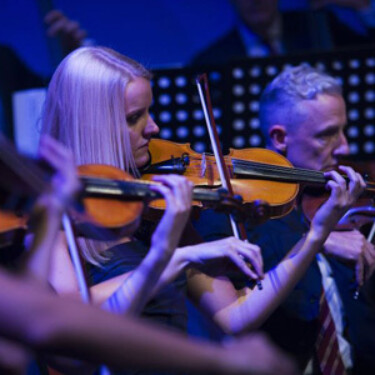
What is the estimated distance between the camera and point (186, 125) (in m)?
2.42

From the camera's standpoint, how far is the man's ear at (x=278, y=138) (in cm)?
213

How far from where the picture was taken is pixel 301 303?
190 cm

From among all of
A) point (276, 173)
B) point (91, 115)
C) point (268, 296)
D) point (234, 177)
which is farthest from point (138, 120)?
point (268, 296)

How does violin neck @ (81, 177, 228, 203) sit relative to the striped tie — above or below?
above

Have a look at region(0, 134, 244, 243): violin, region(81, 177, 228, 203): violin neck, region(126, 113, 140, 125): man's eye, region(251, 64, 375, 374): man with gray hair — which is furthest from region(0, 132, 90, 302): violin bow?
region(251, 64, 375, 374): man with gray hair

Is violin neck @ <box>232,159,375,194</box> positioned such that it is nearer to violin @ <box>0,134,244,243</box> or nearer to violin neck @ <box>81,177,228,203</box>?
violin @ <box>0,134,244,243</box>

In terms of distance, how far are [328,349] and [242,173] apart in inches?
22.5

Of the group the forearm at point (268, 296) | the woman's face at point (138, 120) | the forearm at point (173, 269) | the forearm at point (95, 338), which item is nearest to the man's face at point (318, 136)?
the forearm at point (268, 296)

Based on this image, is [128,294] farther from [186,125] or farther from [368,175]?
[186,125]

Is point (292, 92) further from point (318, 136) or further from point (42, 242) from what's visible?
point (42, 242)

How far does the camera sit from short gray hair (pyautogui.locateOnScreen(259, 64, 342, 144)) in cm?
212

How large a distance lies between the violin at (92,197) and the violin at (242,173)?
0.19 m

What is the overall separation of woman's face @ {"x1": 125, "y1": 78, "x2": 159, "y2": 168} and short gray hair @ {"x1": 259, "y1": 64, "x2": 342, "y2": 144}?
646mm

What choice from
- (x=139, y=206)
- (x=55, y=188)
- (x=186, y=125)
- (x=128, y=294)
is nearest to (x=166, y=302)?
(x=128, y=294)
